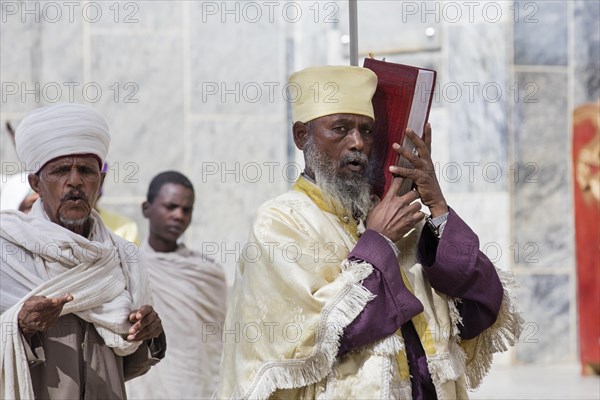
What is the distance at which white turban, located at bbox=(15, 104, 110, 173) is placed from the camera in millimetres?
5305

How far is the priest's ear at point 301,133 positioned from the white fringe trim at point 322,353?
78cm

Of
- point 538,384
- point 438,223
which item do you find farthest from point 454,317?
point 538,384

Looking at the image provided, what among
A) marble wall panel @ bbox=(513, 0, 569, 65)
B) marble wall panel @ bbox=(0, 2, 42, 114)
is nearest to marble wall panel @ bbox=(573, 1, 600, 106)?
marble wall panel @ bbox=(513, 0, 569, 65)

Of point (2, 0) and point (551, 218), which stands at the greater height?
point (2, 0)

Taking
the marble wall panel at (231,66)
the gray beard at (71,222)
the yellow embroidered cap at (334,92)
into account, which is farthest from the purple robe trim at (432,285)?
the marble wall panel at (231,66)

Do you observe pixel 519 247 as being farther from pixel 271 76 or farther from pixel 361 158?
pixel 361 158

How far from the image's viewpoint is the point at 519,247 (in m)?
11.1

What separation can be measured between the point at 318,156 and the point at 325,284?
23.0 inches

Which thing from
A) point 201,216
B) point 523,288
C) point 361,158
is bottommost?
point 523,288

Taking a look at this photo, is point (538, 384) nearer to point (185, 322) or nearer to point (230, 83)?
point (185, 322)

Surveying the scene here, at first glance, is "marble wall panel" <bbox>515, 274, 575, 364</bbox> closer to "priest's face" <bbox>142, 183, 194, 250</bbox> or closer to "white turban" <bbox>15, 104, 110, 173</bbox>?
"priest's face" <bbox>142, 183, 194, 250</bbox>

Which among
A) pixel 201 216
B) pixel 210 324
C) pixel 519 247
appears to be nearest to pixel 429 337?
pixel 210 324

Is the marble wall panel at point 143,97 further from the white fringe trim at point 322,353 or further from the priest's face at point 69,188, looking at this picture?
the white fringe trim at point 322,353

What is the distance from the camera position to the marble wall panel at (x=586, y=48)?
37.0ft
